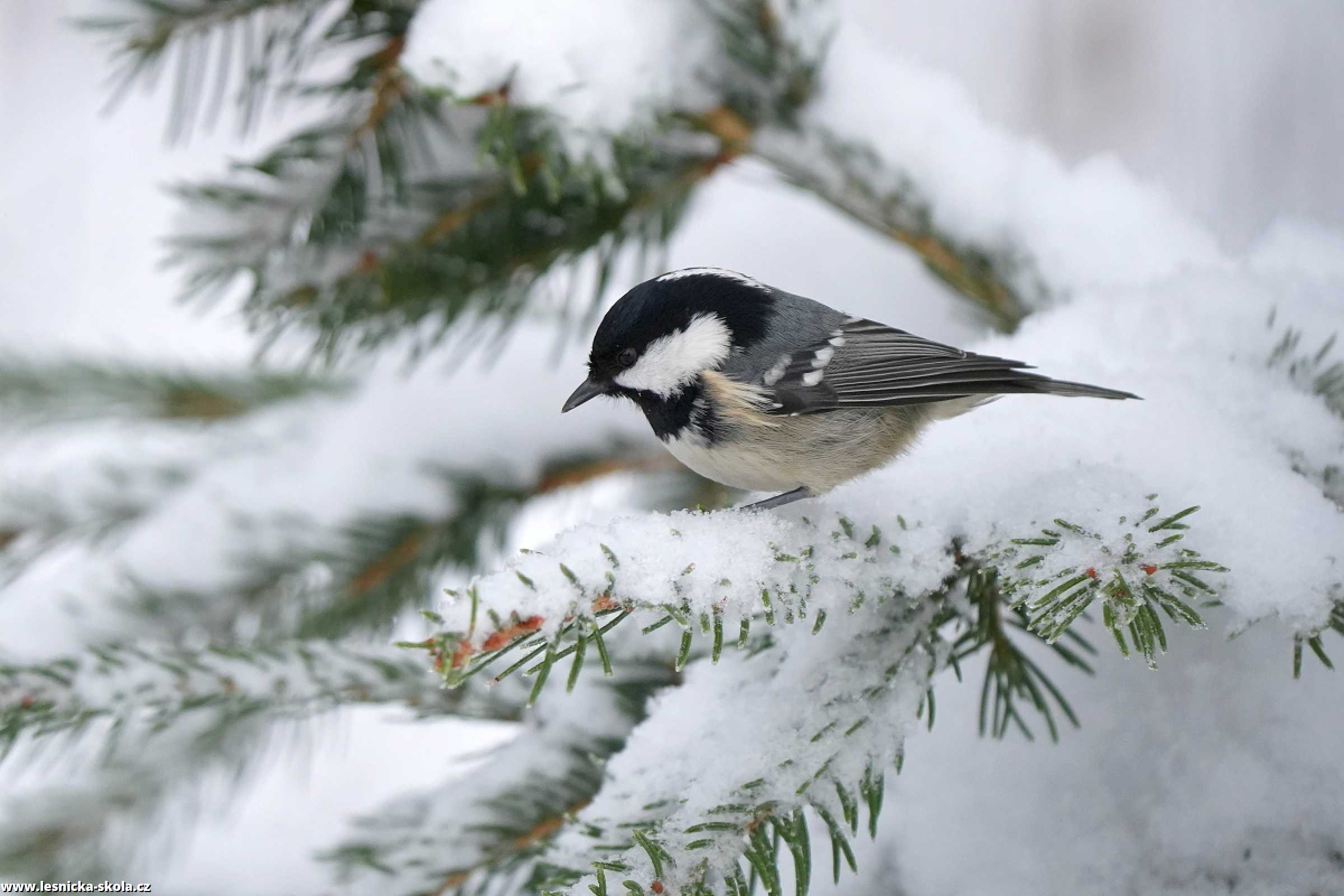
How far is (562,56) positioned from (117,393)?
825 millimetres

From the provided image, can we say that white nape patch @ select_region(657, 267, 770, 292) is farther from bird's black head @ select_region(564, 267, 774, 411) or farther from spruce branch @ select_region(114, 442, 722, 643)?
spruce branch @ select_region(114, 442, 722, 643)

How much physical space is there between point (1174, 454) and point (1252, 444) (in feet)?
0.20

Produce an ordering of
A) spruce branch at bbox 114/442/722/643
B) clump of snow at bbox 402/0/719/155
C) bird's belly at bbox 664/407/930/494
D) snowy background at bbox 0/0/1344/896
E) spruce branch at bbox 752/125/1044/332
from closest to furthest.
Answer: snowy background at bbox 0/0/1344/896, clump of snow at bbox 402/0/719/155, bird's belly at bbox 664/407/930/494, spruce branch at bbox 752/125/1044/332, spruce branch at bbox 114/442/722/643

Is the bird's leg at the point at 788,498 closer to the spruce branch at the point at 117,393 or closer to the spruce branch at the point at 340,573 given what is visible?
the spruce branch at the point at 340,573

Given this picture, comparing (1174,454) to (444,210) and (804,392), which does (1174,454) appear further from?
(444,210)

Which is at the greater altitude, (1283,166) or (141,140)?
(1283,166)

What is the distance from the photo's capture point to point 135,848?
3.62 feet

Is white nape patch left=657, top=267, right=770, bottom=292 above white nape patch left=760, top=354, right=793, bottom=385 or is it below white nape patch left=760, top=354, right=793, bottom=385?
above

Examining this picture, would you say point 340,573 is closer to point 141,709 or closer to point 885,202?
point 141,709

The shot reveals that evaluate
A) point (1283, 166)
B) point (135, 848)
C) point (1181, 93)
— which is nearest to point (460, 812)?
point (135, 848)

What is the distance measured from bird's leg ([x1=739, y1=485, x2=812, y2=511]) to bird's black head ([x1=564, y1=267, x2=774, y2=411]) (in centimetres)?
13

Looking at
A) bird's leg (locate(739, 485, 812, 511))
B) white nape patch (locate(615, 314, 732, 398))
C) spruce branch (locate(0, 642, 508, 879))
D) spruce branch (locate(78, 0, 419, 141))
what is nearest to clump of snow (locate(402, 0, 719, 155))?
spruce branch (locate(78, 0, 419, 141))

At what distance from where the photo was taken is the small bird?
2.95ft

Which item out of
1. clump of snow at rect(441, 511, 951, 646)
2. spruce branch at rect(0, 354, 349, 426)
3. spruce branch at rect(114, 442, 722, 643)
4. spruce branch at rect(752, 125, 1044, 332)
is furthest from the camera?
spruce branch at rect(0, 354, 349, 426)
